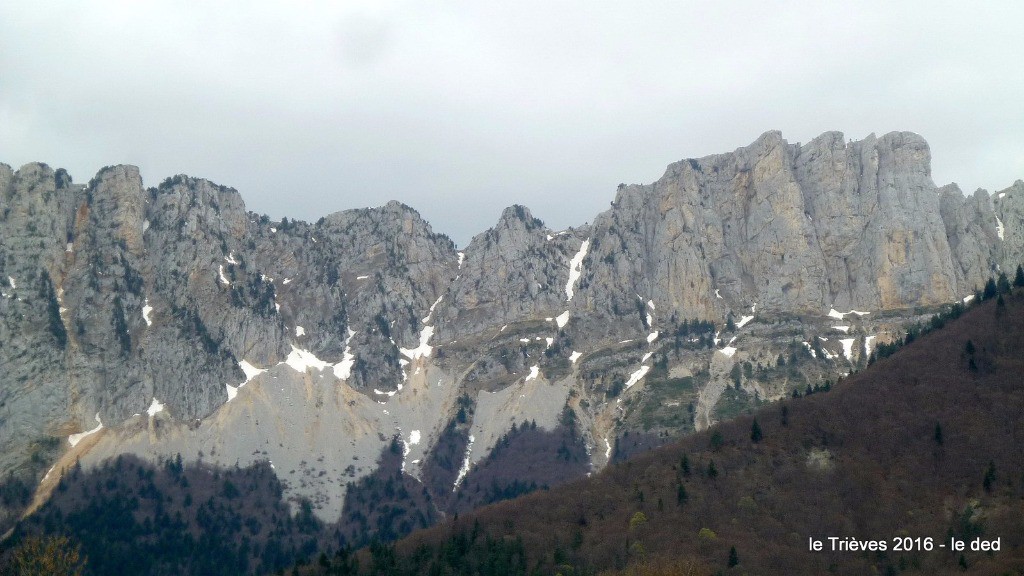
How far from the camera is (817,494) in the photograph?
11444 cm

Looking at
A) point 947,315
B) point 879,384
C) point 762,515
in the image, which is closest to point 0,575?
point 762,515

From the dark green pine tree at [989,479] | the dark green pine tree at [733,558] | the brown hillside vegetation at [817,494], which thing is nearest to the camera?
the dark green pine tree at [733,558]

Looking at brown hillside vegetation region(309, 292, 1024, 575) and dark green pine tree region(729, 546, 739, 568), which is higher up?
brown hillside vegetation region(309, 292, 1024, 575)

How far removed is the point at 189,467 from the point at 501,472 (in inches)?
2510

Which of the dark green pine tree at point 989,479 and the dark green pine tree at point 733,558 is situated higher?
the dark green pine tree at point 989,479

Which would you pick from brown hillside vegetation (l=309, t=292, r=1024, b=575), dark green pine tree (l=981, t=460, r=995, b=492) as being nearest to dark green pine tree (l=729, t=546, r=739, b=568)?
brown hillside vegetation (l=309, t=292, r=1024, b=575)

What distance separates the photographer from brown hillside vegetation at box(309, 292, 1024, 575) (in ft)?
332

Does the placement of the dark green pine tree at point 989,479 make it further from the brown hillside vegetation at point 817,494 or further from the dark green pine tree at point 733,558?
the dark green pine tree at point 733,558

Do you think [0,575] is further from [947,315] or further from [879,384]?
[947,315]

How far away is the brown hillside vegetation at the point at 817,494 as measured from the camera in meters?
101

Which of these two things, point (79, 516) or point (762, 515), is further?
point (79, 516)

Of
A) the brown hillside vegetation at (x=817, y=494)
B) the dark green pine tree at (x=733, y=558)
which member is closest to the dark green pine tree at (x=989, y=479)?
the brown hillside vegetation at (x=817, y=494)

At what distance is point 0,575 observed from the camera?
9131 centimetres

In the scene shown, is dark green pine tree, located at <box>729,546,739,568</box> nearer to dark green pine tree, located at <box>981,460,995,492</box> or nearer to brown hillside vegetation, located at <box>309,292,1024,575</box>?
brown hillside vegetation, located at <box>309,292,1024,575</box>
